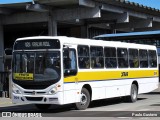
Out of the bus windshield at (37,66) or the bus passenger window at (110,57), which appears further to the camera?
the bus passenger window at (110,57)

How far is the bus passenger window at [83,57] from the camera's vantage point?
1732 centimetres

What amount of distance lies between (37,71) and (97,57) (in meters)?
3.25

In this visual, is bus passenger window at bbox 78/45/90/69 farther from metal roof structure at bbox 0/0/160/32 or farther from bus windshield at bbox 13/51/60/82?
metal roof structure at bbox 0/0/160/32

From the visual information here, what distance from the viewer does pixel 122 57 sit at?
20.4 metres

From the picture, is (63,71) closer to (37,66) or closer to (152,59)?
(37,66)

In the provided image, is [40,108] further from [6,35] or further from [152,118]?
[6,35]

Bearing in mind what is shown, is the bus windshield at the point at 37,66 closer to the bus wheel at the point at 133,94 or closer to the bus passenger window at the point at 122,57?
the bus passenger window at the point at 122,57

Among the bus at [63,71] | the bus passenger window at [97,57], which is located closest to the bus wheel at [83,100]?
the bus at [63,71]

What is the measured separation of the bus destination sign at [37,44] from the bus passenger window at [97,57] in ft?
7.39

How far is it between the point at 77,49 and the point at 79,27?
118 feet

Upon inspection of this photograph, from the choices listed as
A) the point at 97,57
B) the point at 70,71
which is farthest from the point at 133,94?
the point at 70,71

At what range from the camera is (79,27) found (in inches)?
2085

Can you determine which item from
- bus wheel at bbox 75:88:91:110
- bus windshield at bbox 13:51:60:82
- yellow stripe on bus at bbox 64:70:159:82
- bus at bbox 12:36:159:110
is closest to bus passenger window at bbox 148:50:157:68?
yellow stripe on bus at bbox 64:70:159:82

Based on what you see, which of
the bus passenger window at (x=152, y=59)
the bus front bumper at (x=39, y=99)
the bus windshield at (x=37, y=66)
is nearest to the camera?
the bus front bumper at (x=39, y=99)
